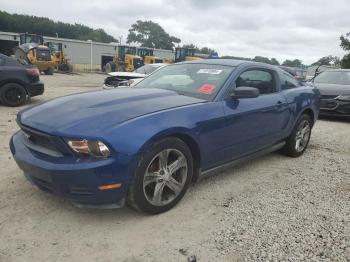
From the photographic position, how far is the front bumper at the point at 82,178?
2.82 metres

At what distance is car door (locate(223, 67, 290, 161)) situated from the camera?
3.97m

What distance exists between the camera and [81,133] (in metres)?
2.88

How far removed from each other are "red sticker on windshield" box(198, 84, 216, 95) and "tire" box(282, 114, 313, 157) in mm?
2015

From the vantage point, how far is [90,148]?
287 cm

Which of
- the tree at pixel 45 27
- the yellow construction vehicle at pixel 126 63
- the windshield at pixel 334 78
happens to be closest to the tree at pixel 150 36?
the tree at pixel 45 27

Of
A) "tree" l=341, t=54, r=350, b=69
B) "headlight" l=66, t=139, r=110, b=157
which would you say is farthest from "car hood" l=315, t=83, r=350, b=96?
"tree" l=341, t=54, r=350, b=69

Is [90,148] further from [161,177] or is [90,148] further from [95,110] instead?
[161,177]

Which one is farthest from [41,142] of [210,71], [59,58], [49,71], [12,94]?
[59,58]

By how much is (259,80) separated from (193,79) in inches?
40.9

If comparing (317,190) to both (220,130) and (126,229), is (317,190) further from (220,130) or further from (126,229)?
(126,229)

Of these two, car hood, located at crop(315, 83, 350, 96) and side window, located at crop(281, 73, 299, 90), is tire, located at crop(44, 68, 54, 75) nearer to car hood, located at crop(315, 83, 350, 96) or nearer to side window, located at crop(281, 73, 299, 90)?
car hood, located at crop(315, 83, 350, 96)

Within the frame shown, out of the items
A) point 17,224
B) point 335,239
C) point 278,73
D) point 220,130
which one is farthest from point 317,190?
point 17,224

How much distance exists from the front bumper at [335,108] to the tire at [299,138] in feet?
12.7

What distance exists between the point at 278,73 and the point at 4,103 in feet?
23.5
